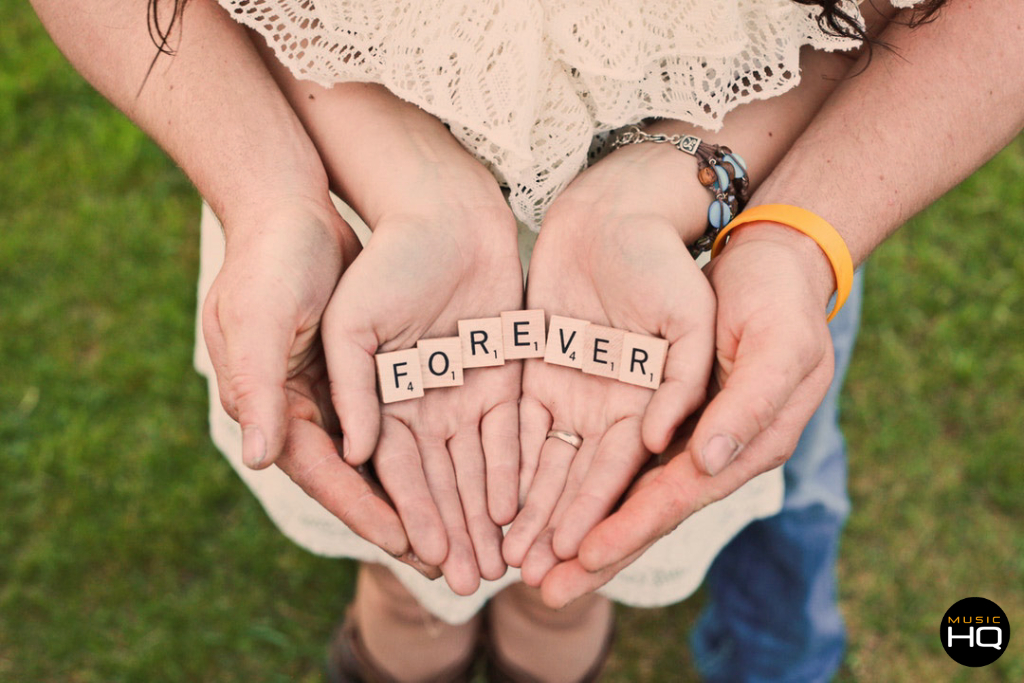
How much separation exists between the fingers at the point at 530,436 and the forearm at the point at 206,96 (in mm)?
610

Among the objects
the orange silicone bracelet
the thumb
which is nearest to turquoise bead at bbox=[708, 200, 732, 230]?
the orange silicone bracelet

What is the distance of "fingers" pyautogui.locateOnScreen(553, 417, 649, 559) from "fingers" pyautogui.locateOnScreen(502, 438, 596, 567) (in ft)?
0.15

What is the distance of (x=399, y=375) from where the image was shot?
1831mm

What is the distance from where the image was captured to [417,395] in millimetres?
1843

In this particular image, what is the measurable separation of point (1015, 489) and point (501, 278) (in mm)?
2428

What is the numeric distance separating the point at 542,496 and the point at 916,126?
1068 mm

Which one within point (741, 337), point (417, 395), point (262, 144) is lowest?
point (417, 395)

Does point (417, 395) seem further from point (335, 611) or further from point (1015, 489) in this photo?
point (1015, 489)

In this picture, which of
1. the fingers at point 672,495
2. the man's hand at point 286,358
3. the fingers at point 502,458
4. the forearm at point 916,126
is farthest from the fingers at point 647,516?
the forearm at point 916,126

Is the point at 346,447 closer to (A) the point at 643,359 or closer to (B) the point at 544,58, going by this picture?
(A) the point at 643,359

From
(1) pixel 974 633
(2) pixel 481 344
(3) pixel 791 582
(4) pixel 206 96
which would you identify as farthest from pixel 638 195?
(1) pixel 974 633

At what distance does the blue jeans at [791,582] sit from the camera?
2.57m

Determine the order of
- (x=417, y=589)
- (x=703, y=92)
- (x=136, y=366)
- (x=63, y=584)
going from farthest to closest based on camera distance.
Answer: (x=136, y=366) → (x=63, y=584) → (x=417, y=589) → (x=703, y=92)

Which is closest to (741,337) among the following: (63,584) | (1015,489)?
(1015,489)
